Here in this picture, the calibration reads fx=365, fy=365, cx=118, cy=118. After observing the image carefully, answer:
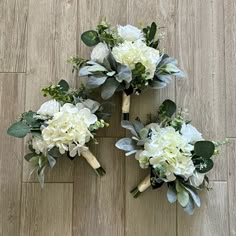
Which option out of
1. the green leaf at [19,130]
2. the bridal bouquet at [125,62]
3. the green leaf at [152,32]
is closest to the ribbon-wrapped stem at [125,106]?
the bridal bouquet at [125,62]

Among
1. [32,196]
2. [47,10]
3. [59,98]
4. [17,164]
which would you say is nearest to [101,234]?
[32,196]

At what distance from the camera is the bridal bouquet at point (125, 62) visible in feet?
3.78

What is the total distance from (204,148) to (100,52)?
0.45 metres

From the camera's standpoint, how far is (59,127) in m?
1.10

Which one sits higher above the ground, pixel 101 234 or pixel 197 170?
pixel 197 170

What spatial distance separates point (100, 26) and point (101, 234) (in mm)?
698

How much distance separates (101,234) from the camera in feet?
4.05

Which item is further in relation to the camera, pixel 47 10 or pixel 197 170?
pixel 47 10

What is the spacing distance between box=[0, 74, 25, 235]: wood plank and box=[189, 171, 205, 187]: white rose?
58 centimetres

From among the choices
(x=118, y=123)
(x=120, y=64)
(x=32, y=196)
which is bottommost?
(x=32, y=196)

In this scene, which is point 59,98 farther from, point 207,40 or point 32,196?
point 207,40

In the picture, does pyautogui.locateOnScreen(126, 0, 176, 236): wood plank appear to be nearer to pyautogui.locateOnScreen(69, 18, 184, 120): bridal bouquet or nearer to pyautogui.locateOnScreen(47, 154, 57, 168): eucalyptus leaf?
pyautogui.locateOnScreen(69, 18, 184, 120): bridal bouquet

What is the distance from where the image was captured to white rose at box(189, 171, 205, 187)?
1158mm

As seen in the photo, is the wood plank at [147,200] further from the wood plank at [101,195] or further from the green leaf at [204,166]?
A: the green leaf at [204,166]
